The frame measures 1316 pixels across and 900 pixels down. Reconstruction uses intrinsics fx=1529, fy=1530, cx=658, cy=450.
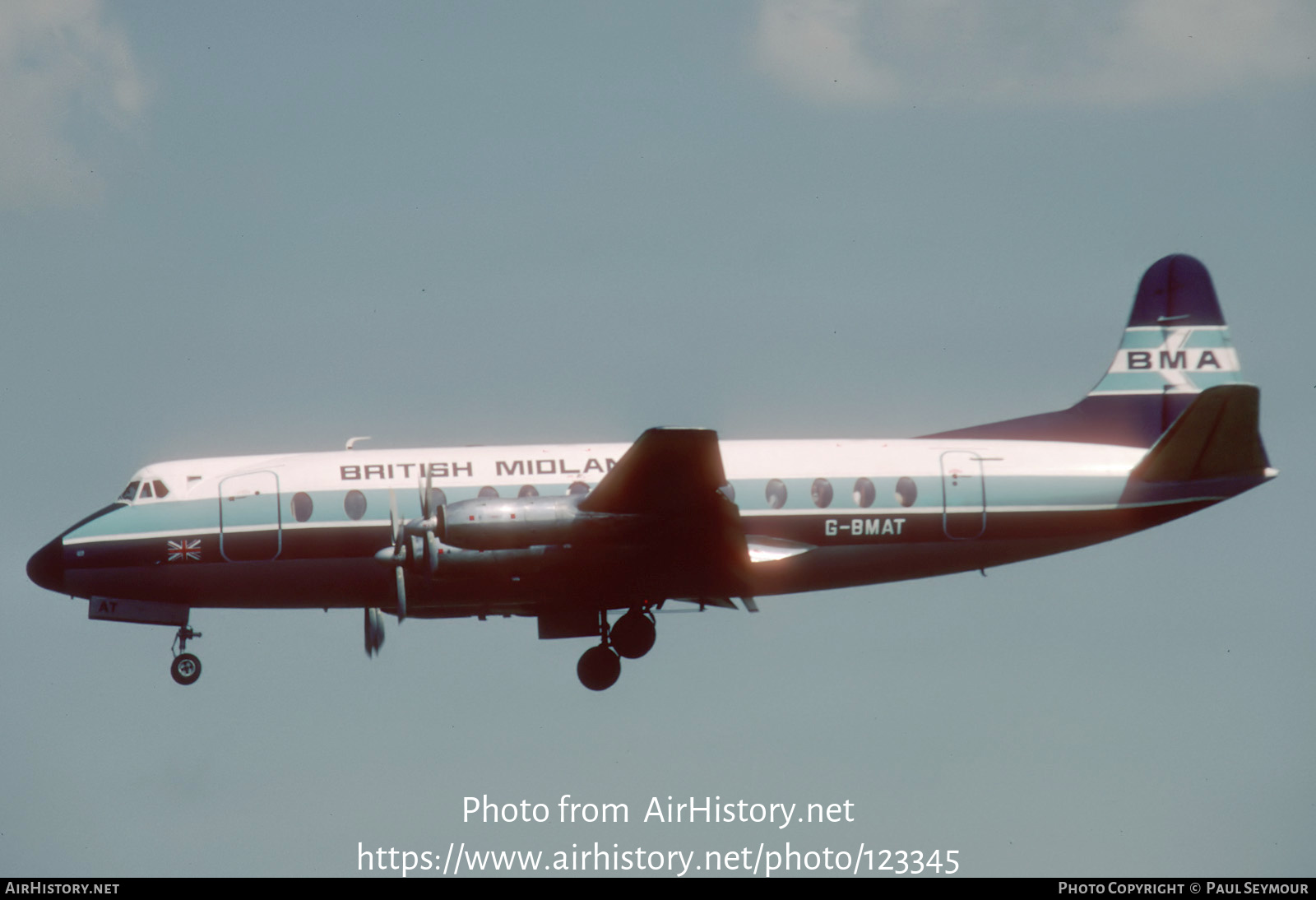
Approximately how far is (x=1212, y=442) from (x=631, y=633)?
38.0ft

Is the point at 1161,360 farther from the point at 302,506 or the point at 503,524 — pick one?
the point at 302,506

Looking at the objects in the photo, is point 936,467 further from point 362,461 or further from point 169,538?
point 169,538

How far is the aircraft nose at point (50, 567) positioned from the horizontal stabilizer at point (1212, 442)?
20.6 m

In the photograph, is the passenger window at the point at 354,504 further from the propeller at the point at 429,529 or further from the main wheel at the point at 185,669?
the main wheel at the point at 185,669

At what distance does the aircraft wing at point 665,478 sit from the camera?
80.8 feet

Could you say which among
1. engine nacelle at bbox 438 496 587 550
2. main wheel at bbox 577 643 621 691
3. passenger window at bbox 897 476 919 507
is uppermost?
passenger window at bbox 897 476 919 507

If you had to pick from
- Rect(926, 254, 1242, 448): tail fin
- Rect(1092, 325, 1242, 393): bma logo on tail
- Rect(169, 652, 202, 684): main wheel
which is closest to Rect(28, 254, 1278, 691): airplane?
Rect(169, 652, 202, 684): main wheel

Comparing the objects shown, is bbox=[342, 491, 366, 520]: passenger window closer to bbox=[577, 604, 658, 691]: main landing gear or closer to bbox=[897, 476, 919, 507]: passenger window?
bbox=[577, 604, 658, 691]: main landing gear

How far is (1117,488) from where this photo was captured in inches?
1185

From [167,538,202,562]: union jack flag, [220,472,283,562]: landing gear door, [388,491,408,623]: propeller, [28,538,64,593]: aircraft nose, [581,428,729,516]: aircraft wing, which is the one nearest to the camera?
[581,428,729,516]: aircraft wing

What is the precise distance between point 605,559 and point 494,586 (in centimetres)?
211

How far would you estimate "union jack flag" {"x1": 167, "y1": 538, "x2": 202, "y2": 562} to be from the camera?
92.1ft

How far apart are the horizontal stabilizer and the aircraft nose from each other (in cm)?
2063
